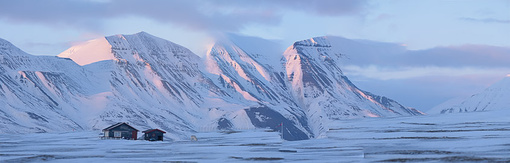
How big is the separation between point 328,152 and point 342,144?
13.1 metres

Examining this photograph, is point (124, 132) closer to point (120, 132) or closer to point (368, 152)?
point (120, 132)

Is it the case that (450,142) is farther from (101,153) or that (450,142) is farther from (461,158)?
(101,153)

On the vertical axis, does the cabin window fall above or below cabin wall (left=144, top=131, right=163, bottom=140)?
above

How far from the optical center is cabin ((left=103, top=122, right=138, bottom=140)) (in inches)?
5871

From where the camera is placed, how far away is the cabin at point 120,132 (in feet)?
489

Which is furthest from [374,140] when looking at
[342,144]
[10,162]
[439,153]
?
[10,162]

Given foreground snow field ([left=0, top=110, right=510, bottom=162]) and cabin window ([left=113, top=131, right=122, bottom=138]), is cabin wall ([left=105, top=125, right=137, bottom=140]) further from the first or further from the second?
foreground snow field ([left=0, top=110, right=510, bottom=162])

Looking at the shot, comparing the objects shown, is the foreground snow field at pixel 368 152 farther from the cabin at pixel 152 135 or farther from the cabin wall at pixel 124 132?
the cabin wall at pixel 124 132

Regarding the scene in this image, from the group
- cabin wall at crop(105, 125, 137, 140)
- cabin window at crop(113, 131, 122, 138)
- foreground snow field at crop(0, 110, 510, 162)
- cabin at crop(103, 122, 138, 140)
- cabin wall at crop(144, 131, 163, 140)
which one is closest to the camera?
foreground snow field at crop(0, 110, 510, 162)

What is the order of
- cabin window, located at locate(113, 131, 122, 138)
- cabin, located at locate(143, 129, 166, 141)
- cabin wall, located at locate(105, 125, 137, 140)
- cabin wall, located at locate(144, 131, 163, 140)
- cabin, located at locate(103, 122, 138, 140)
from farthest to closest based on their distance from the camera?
cabin window, located at locate(113, 131, 122, 138), cabin wall, located at locate(105, 125, 137, 140), cabin, located at locate(103, 122, 138, 140), cabin wall, located at locate(144, 131, 163, 140), cabin, located at locate(143, 129, 166, 141)

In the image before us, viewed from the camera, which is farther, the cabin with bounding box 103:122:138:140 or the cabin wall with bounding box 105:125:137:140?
the cabin wall with bounding box 105:125:137:140

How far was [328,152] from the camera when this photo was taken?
8956 cm

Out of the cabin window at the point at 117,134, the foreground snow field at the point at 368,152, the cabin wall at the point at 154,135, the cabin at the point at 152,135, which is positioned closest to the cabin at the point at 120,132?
the cabin window at the point at 117,134

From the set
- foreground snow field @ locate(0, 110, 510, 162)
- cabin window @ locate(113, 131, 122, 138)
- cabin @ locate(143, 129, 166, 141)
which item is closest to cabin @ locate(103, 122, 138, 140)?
cabin window @ locate(113, 131, 122, 138)
